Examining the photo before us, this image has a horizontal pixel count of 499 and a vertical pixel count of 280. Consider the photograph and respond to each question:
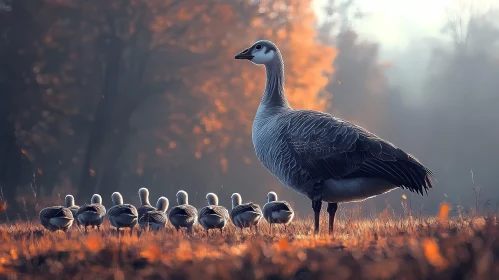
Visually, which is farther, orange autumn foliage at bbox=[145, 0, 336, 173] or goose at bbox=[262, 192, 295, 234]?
orange autumn foliage at bbox=[145, 0, 336, 173]

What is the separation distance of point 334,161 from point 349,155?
9.6 inches

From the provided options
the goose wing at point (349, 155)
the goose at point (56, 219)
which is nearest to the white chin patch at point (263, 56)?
the goose wing at point (349, 155)

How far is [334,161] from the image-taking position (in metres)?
9.80

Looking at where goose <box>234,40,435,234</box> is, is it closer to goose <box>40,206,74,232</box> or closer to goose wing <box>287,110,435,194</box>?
goose wing <box>287,110,435,194</box>

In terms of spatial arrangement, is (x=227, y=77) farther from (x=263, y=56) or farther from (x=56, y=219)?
(x=56, y=219)

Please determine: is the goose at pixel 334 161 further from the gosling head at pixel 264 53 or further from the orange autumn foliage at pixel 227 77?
the orange autumn foliage at pixel 227 77

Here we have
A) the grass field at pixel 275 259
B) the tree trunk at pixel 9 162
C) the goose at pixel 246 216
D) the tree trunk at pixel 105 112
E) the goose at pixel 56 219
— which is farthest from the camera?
the tree trunk at pixel 105 112

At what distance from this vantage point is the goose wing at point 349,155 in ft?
31.4

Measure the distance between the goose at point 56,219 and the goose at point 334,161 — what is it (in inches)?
176

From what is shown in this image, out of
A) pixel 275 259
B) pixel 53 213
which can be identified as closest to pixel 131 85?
pixel 53 213

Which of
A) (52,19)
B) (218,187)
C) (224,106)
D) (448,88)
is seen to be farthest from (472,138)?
(52,19)

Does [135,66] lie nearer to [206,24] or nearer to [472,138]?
[206,24]

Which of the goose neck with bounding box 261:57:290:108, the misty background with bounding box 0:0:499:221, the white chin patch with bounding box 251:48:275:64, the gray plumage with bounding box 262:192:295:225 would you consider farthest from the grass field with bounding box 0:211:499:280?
the misty background with bounding box 0:0:499:221

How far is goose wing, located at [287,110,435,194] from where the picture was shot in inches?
377
